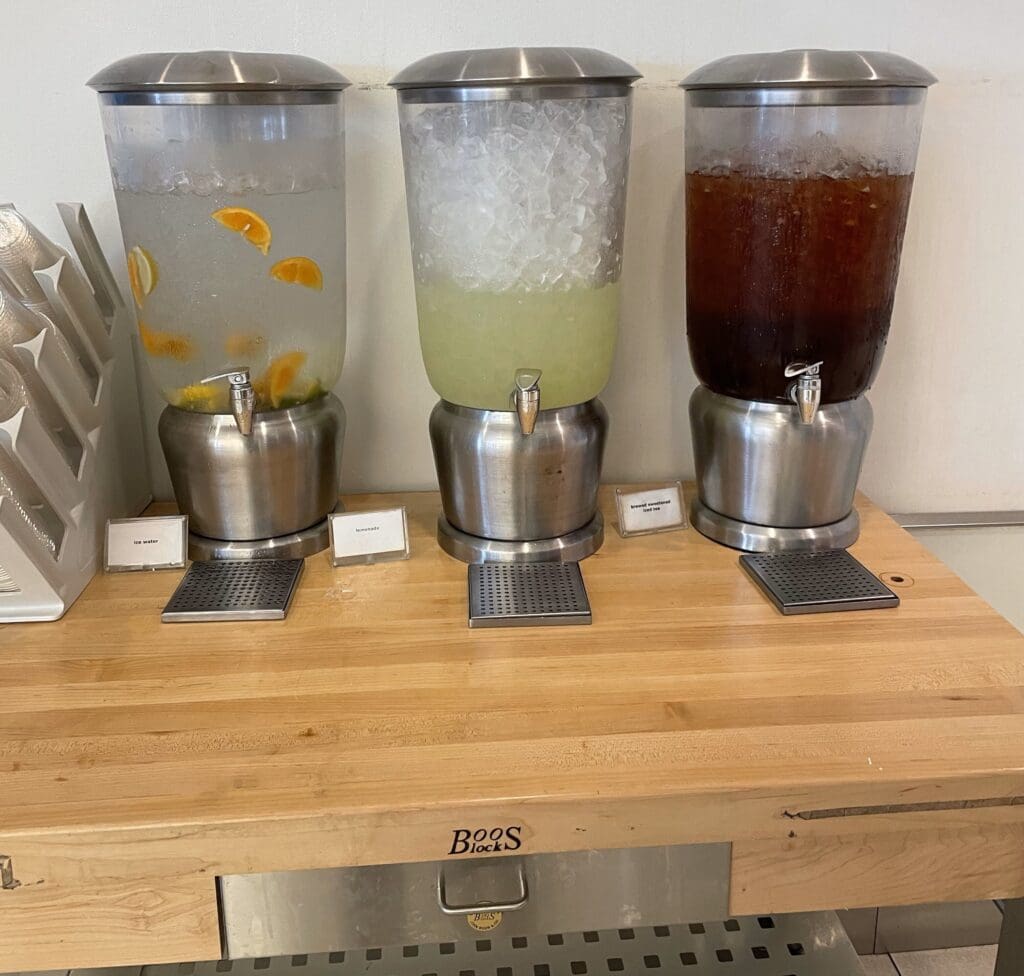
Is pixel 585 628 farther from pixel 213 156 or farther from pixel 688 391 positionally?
pixel 213 156

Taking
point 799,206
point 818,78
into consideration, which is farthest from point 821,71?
point 799,206

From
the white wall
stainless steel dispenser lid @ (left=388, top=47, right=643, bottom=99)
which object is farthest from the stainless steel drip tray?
stainless steel dispenser lid @ (left=388, top=47, right=643, bottom=99)

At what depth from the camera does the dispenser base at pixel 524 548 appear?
1.11 metres

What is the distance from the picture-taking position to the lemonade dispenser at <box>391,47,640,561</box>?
939mm

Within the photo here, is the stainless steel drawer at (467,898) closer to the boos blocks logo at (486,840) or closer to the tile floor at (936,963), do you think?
the boos blocks logo at (486,840)

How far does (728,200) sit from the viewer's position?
3.40 feet

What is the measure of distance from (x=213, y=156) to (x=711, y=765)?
0.76 metres

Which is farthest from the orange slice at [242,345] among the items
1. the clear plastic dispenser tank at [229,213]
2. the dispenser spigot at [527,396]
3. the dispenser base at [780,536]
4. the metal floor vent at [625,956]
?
the metal floor vent at [625,956]

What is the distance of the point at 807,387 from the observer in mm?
1027

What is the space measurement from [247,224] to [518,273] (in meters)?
0.29

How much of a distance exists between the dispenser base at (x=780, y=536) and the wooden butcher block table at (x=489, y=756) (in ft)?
0.52

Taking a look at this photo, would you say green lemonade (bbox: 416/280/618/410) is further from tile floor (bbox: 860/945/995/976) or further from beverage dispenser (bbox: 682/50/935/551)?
tile floor (bbox: 860/945/995/976)

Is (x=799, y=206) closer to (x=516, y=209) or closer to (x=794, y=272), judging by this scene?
(x=794, y=272)

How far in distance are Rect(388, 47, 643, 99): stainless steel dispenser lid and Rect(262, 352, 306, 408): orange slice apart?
12.5 inches
